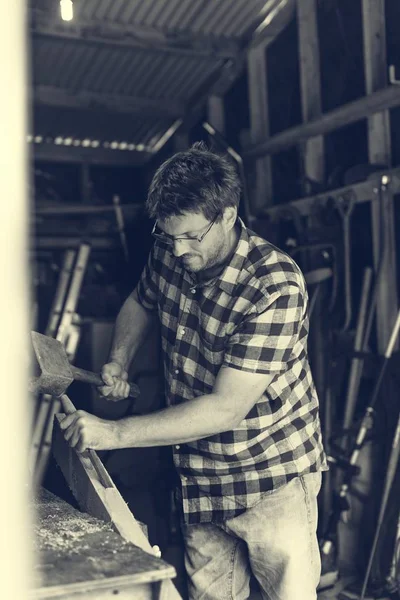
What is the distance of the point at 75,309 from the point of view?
468cm

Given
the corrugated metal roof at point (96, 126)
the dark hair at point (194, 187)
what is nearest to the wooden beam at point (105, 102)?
the corrugated metal roof at point (96, 126)

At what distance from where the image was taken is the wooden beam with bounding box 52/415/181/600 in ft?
5.98

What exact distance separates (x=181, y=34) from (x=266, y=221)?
Answer: 1300 mm

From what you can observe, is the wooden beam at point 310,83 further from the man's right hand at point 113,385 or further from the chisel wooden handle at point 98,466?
the chisel wooden handle at point 98,466

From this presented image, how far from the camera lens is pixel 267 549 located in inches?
91.8

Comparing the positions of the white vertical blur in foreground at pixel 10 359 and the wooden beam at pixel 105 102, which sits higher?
the wooden beam at pixel 105 102

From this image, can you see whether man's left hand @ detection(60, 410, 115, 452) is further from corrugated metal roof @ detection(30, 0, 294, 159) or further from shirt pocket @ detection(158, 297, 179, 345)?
corrugated metal roof @ detection(30, 0, 294, 159)

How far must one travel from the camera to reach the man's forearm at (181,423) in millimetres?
2105

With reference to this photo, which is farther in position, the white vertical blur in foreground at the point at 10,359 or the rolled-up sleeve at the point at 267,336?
the rolled-up sleeve at the point at 267,336

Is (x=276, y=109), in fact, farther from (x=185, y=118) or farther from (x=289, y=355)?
(x=289, y=355)

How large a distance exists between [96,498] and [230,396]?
17.8 inches

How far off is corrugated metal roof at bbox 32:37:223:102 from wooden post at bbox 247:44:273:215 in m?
0.37

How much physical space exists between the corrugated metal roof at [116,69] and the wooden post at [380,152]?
1477 mm

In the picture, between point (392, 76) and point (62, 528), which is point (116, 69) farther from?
point (62, 528)
